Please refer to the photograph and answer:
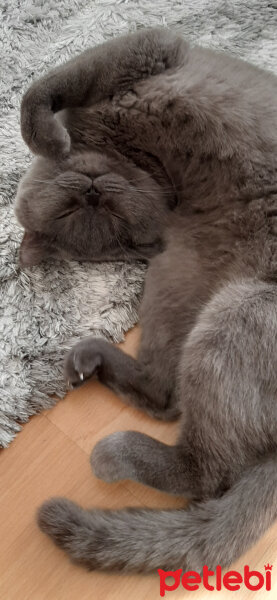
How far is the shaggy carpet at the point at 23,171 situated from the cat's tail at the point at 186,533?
319 mm

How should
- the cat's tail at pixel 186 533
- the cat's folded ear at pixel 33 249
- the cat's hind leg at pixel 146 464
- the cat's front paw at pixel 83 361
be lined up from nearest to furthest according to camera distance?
the cat's tail at pixel 186 533
the cat's hind leg at pixel 146 464
the cat's front paw at pixel 83 361
the cat's folded ear at pixel 33 249

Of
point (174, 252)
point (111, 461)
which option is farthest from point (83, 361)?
point (174, 252)

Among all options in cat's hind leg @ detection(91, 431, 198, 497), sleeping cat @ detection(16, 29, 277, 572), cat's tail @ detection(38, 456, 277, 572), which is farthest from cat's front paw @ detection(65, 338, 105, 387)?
cat's tail @ detection(38, 456, 277, 572)

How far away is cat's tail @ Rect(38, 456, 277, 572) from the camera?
100 centimetres

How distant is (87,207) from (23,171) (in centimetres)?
31

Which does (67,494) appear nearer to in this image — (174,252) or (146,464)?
(146,464)

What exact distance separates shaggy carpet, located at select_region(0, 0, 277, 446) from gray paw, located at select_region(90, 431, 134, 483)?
19 centimetres

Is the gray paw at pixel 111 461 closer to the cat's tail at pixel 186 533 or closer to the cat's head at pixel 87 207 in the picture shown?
the cat's tail at pixel 186 533

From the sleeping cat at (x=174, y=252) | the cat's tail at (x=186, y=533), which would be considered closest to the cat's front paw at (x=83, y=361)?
the sleeping cat at (x=174, y=252)

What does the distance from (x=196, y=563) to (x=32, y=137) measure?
1026 millimetres

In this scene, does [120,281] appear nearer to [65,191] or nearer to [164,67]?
[65,191]

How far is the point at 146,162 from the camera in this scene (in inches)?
52.4

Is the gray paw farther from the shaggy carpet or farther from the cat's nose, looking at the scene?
the cat's nose

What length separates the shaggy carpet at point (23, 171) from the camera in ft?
4.20
